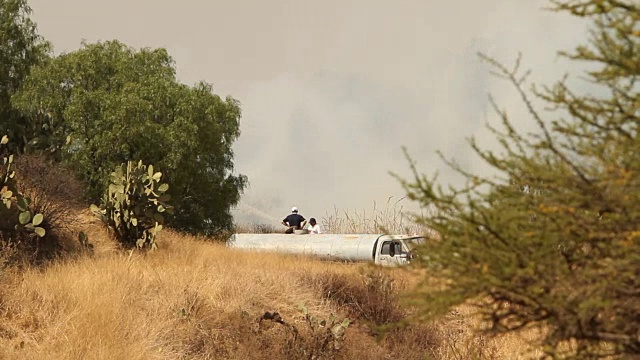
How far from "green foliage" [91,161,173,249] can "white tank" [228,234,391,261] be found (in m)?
3.77

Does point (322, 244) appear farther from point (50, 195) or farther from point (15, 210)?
point (15, 210)

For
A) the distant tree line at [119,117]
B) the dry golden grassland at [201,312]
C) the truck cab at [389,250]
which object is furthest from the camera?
the distant tree line at [119,117]

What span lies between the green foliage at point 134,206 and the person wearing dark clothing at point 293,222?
6.56 m

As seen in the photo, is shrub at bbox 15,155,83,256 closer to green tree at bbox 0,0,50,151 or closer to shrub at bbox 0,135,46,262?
shrub at bbox 0,135,46,262

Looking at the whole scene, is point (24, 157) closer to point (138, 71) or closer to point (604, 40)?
point (138, 71)

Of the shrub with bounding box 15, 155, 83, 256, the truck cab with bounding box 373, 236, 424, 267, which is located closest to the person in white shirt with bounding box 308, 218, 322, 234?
the truck cab with bounding box 373, 236, 424, 267

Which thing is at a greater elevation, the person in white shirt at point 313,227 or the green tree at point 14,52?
the green tree at point 14,52

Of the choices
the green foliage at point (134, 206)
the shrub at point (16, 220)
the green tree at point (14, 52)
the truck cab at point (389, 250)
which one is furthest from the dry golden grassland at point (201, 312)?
the green tree at point (14, 52)

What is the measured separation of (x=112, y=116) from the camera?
20984 millimetres

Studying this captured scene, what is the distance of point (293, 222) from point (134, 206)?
746 cm

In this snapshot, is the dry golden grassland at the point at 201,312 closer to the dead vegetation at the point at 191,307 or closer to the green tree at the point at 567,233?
the dead vegetation at the point at 191,307

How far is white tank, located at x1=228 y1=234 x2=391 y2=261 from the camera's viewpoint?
17984 mm

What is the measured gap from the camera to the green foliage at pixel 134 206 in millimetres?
16281

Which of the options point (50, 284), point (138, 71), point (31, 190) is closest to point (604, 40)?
point (50, 284)
